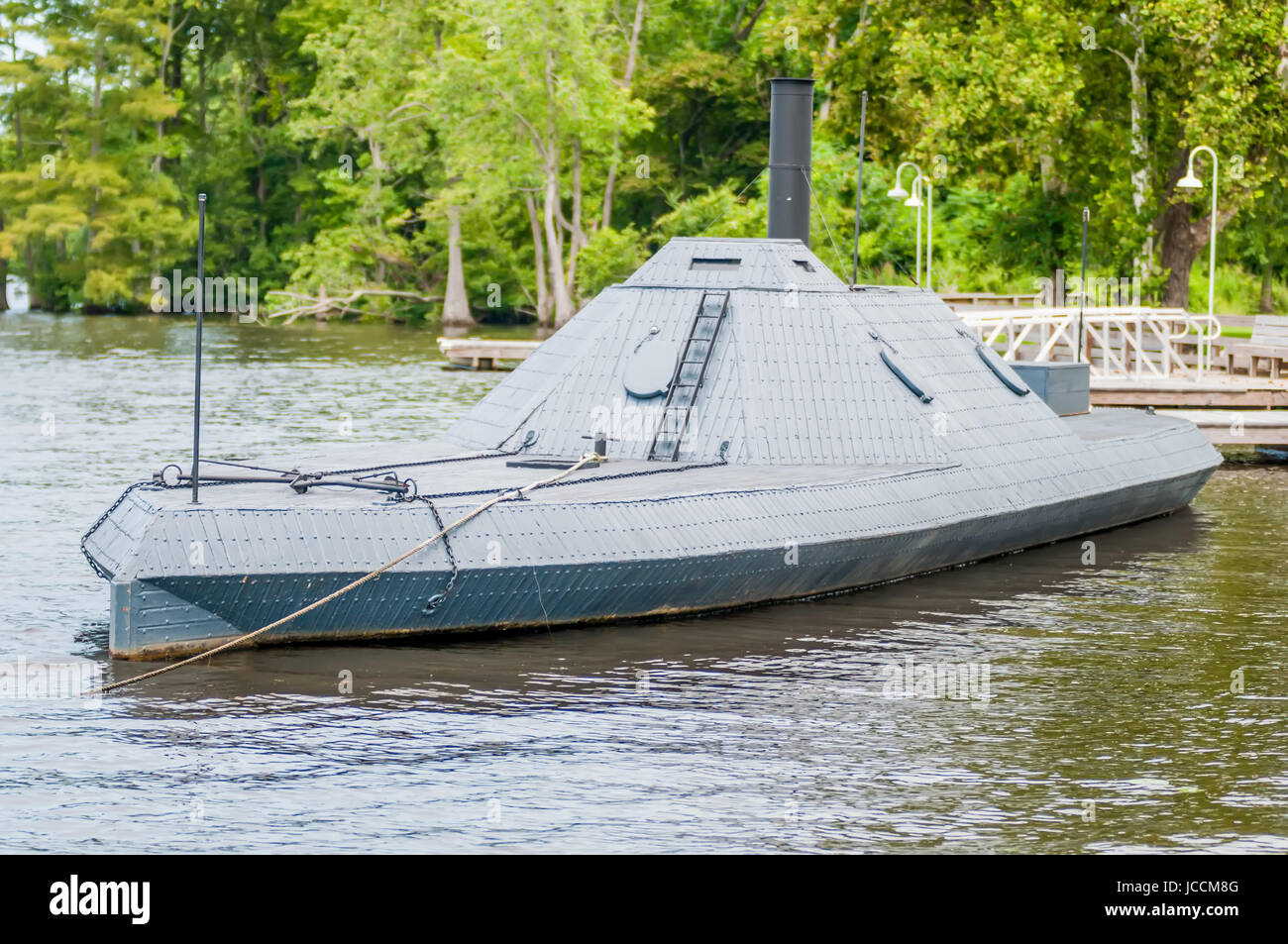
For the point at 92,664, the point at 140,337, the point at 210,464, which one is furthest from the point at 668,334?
the point at 140,337

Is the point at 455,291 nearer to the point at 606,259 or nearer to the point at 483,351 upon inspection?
the point at 606,259

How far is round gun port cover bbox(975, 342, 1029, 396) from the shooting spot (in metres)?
22.4

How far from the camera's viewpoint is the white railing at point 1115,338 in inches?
1315

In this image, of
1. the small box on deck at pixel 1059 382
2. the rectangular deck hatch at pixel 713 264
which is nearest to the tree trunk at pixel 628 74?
the small box on deck at pixel 1059 382

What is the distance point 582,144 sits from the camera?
6369cm

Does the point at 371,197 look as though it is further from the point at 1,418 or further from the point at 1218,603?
the point at 1218,603

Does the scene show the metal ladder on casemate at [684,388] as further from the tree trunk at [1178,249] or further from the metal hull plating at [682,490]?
the tree trunk at [1178,249]

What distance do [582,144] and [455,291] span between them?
10.4 meters

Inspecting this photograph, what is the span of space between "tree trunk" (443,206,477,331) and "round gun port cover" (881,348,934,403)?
167ft

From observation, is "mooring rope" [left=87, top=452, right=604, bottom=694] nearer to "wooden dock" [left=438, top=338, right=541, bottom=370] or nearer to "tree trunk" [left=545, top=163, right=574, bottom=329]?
"wooden dock" [left=438, top=338, right=541, bottom=370]

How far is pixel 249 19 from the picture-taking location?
79.2m

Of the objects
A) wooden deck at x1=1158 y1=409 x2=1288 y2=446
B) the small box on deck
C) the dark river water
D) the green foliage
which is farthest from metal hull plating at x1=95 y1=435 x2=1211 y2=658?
the green foliage

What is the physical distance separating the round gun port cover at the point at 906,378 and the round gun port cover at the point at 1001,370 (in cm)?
205

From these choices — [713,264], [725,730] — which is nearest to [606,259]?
[713,264]
